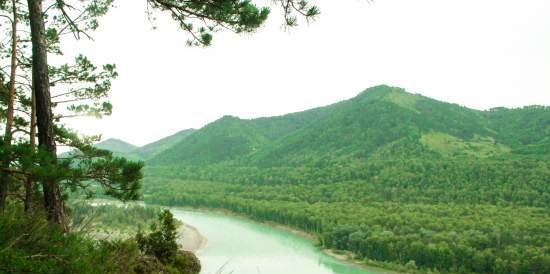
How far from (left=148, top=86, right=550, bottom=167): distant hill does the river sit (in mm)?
51649

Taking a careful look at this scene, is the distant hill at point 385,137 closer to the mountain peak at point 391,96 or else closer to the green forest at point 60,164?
the mountain peak at point 391,96

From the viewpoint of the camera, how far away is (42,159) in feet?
13.1

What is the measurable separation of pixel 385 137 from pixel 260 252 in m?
75.9

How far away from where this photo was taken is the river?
34.3m

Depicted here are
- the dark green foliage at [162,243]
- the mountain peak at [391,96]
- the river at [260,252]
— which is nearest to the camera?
the dark green foliage at [162,243]

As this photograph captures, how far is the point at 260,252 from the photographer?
40531mm

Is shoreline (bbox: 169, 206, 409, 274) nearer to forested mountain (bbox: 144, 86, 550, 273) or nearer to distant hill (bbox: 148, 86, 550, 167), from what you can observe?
forested mountain (bbox: 144, 86, 550, 273)

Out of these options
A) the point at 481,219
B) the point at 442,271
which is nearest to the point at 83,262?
the point at 442,271

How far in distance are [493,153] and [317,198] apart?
142 feet

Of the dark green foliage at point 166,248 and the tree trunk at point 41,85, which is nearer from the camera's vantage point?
the tree trunk at point 41,85

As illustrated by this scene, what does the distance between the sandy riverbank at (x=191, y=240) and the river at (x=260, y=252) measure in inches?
22.7

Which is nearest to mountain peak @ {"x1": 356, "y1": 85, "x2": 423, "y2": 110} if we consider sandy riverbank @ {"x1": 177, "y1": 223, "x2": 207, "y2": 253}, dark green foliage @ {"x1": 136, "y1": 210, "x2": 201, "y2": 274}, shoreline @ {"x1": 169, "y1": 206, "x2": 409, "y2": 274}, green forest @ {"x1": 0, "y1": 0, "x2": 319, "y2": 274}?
shoreline @ {"x1": 169, "y1": 206, "x2": 409, "y2": 274}

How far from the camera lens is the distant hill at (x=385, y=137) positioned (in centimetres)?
10181

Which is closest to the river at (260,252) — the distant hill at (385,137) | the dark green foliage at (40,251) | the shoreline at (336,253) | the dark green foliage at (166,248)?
the shoreline at (336,253)
